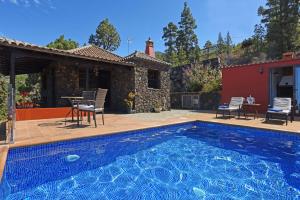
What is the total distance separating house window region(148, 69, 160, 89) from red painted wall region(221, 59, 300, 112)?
423 cm

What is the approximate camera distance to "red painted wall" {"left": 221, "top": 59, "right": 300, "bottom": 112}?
11.5 m

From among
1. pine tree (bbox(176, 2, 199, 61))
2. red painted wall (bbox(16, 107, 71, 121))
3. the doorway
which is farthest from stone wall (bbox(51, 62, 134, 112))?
pine tree (bbox(176, 2, 199, 61))

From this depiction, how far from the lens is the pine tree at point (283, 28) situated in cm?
2350

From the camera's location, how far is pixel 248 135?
7.12 m

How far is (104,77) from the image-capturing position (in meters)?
13.7

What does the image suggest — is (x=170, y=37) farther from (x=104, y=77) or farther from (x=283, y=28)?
(x=104, y=77)

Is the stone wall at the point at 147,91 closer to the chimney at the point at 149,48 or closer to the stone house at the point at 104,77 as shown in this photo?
the stone house at the point at 104,77

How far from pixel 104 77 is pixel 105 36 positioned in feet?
90.6

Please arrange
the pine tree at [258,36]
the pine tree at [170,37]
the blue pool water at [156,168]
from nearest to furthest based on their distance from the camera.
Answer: the blue pool water at [156,168] → the pine tree at [258,36] → the pine tree at [170,37]

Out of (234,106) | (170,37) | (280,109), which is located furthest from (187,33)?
(280,109)

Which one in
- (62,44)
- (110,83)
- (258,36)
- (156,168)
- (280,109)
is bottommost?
(156,168)

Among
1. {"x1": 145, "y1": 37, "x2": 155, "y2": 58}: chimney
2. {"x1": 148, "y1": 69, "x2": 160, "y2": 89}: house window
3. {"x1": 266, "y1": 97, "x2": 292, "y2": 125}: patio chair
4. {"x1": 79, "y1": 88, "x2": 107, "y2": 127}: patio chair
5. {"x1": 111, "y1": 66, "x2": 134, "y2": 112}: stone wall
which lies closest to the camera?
{"x1": 79, "y1": 88, "x2": 107, "y2": 127}: patio chair

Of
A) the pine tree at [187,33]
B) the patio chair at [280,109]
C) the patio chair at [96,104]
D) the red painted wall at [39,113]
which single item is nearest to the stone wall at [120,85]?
the red painted wall at [39,113]

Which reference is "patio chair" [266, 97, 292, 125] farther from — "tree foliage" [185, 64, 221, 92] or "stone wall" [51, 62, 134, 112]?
"stone wall" [51, 62, 134, 112]
